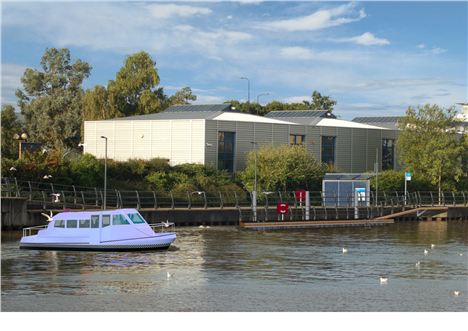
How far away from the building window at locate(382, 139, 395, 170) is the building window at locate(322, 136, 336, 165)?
10.2m

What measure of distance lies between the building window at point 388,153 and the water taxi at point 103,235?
75090mm

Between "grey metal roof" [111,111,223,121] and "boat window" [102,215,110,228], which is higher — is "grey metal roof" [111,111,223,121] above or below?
above

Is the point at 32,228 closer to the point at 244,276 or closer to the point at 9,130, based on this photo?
the point at 244,276

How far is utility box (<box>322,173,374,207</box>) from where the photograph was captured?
9369 cm

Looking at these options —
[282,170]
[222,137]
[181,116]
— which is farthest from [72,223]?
[181,116]

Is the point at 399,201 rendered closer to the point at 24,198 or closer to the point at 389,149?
the point at 389,149

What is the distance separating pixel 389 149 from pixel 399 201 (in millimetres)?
25809

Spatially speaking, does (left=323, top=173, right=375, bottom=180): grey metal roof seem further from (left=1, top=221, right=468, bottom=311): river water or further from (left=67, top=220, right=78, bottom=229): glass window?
(left=67, top=220, right=78, bottom=229): glass window

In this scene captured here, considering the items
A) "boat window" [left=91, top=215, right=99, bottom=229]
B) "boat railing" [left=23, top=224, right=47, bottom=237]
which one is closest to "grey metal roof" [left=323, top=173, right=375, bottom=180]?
"boat railing" [left=23, top=224, right=47, bottom=237]

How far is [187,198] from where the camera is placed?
86.4 m

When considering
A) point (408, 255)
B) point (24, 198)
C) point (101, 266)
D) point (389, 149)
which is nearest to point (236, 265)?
point (101, 266)
